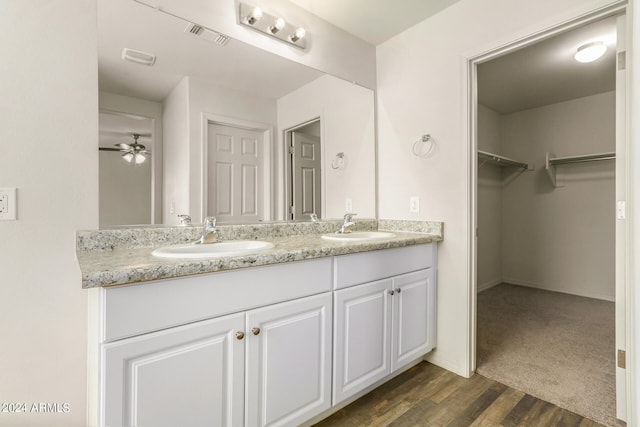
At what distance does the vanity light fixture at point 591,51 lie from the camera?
229cm

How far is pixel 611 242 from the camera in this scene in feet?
11.4

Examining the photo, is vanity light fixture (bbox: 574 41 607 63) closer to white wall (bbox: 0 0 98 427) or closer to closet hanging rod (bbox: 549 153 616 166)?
closet hanging rod (bbox: 549 153 616 166)

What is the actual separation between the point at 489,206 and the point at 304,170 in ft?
10.1

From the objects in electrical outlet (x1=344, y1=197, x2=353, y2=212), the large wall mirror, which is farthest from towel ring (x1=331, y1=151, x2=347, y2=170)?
electrical outlet (x1=344, y1=197, x2=353, y2=212)

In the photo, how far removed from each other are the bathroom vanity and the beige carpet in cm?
81

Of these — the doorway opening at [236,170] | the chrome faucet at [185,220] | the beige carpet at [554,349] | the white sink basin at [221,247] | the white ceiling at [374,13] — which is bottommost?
the beige carpet at [554,349]

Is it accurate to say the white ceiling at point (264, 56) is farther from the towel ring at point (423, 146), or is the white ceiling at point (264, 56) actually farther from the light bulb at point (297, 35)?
the towel ring at point (423, 146)

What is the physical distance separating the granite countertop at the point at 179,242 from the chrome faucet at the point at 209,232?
0.06 m

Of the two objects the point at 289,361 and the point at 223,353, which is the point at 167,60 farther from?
the point at 289,361

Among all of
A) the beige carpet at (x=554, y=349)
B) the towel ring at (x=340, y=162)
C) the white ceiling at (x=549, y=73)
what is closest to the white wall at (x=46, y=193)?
the towel ring at (x=340, y=162)

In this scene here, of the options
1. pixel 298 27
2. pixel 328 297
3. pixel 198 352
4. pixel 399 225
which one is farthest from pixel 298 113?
pixel 198 352

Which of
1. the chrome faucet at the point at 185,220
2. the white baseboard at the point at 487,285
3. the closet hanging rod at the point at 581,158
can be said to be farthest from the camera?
the white baseboard at the point at 487,285

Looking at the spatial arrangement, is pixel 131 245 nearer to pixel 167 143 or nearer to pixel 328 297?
pixel 167 143

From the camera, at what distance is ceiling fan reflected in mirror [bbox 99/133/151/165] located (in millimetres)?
1408
